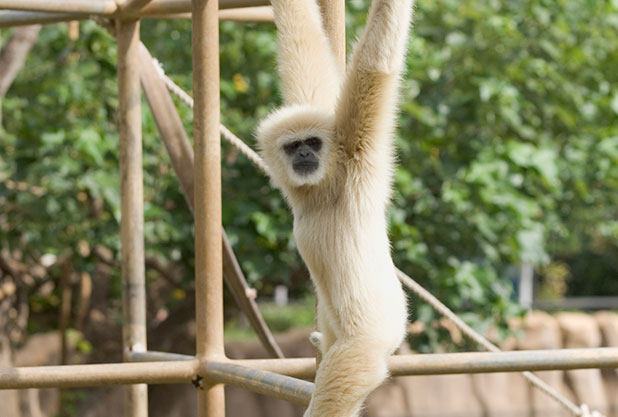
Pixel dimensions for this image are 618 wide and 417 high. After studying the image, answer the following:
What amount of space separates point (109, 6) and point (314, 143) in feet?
4.25

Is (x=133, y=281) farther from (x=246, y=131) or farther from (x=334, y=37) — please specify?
(x=246, y=131)

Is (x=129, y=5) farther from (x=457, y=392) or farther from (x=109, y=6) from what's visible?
(x=457, y=392)

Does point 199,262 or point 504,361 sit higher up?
point 199,262

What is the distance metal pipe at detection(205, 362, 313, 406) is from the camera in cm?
222

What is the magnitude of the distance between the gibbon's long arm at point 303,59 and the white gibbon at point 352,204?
14cm

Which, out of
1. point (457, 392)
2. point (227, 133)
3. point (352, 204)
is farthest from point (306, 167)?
point (457, 392)

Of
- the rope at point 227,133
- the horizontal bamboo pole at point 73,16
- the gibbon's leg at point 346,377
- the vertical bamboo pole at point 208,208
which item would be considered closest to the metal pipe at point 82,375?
the vertical bamboo pole at point 208,208

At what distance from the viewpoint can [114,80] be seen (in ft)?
18.5

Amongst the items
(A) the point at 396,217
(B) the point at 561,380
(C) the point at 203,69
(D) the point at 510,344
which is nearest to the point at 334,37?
(C) the point at 203,69

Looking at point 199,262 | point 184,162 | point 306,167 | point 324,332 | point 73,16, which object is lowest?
point 324,332

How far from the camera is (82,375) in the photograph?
2471mm

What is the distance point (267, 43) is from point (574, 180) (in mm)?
2413

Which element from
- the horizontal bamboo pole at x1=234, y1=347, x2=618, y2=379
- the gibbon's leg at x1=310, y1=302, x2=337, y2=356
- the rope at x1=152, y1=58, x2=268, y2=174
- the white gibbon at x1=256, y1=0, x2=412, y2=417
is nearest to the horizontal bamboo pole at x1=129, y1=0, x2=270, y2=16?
the rope at x1=152, y1=58, x2=268, y2=174

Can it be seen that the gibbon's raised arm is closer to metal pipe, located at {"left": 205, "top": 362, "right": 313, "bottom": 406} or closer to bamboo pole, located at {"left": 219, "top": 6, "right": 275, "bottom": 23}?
metal pipe, located at {"left": 205, "top": 362, "right": 313, "bottom": 406}
